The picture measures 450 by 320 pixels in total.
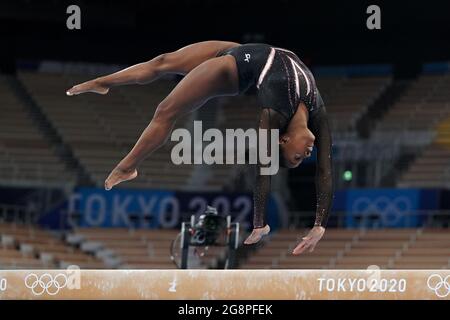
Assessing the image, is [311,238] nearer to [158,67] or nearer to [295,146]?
[295,146]

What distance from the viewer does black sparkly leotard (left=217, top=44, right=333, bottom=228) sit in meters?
8.67

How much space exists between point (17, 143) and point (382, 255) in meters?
6.99

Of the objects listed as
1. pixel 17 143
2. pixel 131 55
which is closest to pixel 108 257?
pixel 17 143

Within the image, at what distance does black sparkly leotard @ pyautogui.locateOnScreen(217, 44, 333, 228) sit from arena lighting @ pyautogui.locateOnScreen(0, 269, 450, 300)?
11.1 feet

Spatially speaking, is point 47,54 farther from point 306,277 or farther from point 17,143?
point 306,277

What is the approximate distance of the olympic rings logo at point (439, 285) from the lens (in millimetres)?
12445

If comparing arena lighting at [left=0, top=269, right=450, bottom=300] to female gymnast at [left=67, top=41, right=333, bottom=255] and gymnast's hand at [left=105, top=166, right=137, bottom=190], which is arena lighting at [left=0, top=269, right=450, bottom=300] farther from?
gymnast's hand at [left=105, top=166, right=137, bottom=190]

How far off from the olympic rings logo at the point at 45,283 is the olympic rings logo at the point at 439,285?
14.2 ft

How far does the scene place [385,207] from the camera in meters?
17.5

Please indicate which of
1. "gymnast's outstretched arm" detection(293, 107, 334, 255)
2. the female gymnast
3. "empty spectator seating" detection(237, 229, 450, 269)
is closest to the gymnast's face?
the female gymnast

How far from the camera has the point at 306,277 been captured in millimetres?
12797

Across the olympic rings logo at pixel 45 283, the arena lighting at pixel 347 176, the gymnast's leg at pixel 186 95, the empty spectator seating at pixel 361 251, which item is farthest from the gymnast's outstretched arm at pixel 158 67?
the arena lighting at pixel 347 176

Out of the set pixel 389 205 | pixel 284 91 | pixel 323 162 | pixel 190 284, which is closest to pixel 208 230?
pixel 190 284

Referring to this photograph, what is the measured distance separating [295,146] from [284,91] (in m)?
0.46
